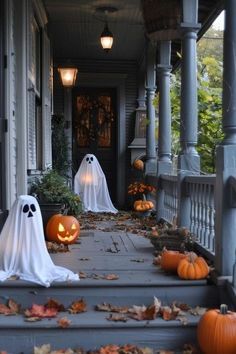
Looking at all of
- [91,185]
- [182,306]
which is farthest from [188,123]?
[91,185]

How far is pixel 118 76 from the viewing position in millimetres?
11508

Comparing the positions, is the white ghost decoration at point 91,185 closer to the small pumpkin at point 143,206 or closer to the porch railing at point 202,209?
the small pumpkin at point 143,206

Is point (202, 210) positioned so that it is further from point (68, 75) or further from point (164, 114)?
point (68, 75)

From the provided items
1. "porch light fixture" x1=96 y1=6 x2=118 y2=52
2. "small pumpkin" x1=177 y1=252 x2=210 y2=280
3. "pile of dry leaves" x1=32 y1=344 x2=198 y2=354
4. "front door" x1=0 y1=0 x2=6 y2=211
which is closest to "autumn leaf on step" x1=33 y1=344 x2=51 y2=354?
"pile of dry leaves" x1=32 y1=344 x2=198 y2=354

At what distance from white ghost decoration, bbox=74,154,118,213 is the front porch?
183 inches

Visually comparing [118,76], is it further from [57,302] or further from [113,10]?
[57,302]

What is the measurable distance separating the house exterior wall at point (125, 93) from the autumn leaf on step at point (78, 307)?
26.5 ft

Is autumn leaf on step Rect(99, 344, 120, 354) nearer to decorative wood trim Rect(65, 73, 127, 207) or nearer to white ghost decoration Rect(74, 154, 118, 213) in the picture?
white ghost decoration Rect(74, 154, 118, 213)

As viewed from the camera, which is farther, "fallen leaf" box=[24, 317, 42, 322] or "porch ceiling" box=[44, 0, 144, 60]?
"porch ceiling" box=[44, 0, 144, 60]

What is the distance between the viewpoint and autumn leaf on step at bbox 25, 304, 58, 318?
3.26 metres

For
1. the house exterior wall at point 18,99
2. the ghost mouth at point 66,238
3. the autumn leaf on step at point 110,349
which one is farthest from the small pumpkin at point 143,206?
the autumn leaf on step at point 110,349

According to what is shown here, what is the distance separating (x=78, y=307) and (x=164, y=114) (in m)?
4.53

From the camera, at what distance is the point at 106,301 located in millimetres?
3486

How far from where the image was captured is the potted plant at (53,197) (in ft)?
18.9
